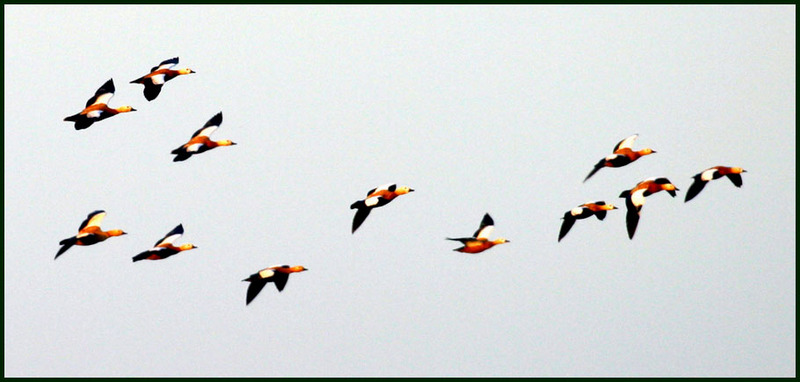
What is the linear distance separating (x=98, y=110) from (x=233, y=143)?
4.43m

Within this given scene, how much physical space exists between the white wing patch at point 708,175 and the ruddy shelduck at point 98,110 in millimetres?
18244

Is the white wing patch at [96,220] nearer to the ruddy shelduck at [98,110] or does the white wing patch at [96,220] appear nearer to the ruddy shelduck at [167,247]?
the ruddy shelduck at [167,247]

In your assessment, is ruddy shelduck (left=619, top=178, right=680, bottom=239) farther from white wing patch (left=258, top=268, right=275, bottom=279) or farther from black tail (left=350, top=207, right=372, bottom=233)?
white wing patch (left=258, top=268, right=275, bottom=279)

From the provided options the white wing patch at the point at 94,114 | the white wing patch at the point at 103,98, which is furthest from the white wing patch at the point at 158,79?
the white wing patch at the point at 94,114

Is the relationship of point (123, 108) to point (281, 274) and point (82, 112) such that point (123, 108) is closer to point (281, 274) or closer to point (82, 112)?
point (82, 112)

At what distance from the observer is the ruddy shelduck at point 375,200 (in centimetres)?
4797

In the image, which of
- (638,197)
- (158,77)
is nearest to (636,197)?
(638,197)

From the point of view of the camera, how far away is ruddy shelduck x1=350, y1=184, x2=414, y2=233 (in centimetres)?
4797

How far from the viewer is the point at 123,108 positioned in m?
47.9

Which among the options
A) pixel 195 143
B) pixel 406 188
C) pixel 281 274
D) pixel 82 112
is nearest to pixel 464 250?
pixel 406 188

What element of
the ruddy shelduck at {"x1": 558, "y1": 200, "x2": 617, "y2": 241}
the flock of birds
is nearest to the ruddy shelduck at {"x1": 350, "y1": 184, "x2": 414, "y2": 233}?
the flock of birds

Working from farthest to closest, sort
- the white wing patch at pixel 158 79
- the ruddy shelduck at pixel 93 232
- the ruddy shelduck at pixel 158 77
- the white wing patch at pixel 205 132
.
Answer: the white wing patch at pixel 158 79 < the ruddy shelduck at pixel 158 77 < the white wing patch at pixel 205 132 < the ruddy shelduck at pixel 93 232

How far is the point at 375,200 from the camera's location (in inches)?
1889

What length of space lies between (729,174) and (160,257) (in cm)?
1777
